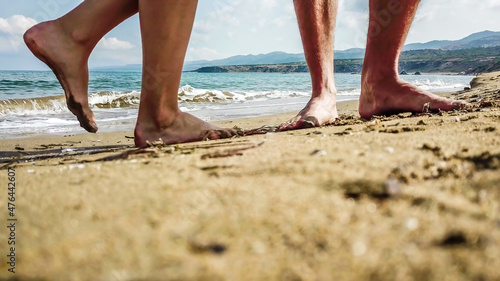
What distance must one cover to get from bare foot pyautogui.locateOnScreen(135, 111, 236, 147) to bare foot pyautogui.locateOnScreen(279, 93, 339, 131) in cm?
33

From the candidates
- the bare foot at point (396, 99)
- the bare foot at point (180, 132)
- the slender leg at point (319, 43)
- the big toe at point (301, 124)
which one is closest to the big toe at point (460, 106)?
the bare foot at point (396, 99)

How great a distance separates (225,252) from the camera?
0.49 metres

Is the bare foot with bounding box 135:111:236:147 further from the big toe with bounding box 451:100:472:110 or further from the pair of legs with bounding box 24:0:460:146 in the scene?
the big toe with bounding box 451:100:472:110

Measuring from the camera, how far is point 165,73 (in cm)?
168

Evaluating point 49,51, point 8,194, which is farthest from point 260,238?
point 49,51

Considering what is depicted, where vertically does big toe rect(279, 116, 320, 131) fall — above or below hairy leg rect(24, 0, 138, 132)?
below

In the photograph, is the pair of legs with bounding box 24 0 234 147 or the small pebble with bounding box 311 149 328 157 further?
the pair of legs with bounding box 24 0 234 147

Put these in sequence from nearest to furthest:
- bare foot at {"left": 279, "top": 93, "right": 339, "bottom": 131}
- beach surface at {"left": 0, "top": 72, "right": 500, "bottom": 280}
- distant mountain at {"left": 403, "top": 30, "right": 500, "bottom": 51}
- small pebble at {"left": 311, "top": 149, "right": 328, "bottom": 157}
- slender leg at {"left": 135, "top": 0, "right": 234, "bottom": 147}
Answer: beach surface at {"left": 0, "top": 72, "right": 500, "bottom": 280}, small pebble at {"left": 311, "top": 149, "right": 328, "bottom": 157}, slender leg at {"left": 135, "top": 0, "right": 234, "bottom": 147}, bare foot at {"left": 279, "top": 93, "right": 339, "bottom": 131}, distant mountain at {"left": 403, "top": 30, "right": 500, "bottom": 51}

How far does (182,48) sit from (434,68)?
45510 mm

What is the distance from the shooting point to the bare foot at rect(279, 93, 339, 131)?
80.9 inches

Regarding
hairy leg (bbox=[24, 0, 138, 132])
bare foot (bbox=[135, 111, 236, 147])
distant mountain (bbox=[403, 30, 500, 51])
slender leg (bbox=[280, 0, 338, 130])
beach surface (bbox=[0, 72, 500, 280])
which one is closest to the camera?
beach surface (bbox=[0, 72, 500, 280])

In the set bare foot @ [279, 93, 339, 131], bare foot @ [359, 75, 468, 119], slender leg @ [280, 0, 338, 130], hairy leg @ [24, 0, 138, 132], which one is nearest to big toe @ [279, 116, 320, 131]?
bare foot @ [279, 93, 339, 131]

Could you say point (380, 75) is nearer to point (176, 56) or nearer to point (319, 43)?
point (319, 43)

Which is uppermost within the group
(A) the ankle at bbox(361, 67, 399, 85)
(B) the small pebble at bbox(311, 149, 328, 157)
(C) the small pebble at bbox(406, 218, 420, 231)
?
(A) the ankle at bbox(361, 67, 399, 85)
